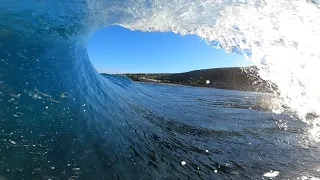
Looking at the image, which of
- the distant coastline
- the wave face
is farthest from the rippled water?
the distant coastline

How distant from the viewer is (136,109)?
7.76 m

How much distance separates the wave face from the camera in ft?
12.8

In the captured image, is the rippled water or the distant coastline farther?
the distant coastline

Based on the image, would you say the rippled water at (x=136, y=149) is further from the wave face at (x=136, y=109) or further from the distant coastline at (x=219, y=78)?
the distant coastline at (x=219, y=78)

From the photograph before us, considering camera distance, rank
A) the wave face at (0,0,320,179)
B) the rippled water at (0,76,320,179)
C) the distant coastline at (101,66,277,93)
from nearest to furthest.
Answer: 1. the rippled water at (0,76,320,179)
2. the wave face at (0,0,320,179)
3. the distant coastline at (101,66,277,93)

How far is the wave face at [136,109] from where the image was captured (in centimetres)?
391

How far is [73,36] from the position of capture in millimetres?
6207

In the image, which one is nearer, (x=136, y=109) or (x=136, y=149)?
(x=136, y=149)

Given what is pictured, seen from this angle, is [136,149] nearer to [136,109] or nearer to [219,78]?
[136,109]

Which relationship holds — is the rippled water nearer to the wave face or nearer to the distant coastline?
the wave face

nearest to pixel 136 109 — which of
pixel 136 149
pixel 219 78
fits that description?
pixel 136 149

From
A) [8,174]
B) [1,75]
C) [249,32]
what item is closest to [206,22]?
[249,32]

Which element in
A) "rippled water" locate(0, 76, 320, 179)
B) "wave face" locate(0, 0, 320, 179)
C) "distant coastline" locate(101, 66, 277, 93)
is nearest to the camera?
"rippled water" locate(0, 76, 320, 179)

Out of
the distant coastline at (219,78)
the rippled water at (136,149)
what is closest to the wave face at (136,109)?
the rippled water at (136,149)
